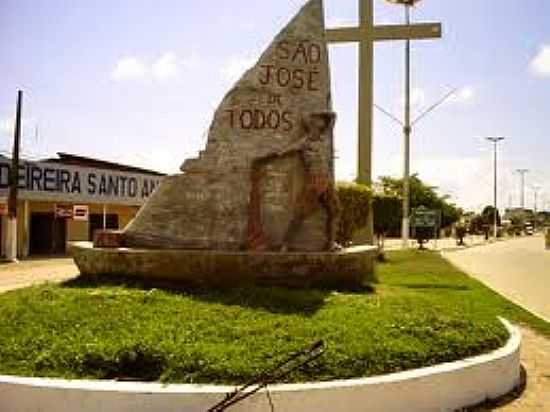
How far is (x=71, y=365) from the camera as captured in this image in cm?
644

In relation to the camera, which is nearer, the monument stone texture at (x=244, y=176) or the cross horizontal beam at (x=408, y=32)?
the monument stone texture at (x=244, y=176)

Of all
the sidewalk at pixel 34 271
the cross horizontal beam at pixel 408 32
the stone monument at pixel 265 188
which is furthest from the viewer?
the cross horizontal beam at pixel 408 32

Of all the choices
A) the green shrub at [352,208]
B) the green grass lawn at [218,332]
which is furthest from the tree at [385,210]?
the green grass lawn at [218,332]

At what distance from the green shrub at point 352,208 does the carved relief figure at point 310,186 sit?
1411 centimetres

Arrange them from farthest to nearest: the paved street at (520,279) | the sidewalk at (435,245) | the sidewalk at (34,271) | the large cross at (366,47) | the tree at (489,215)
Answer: the tree at (489,215) < the sidewalk at (435,245) < the large cross at (366,47) < the sidewalk at (34,271) < the paved street at (520,279)

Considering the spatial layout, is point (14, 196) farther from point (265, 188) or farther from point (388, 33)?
point (265, 188)

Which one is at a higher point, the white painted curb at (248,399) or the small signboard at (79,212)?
the small signboard at (79,212)

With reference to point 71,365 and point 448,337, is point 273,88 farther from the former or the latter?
point 71,365

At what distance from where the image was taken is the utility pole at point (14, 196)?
89.1 ft

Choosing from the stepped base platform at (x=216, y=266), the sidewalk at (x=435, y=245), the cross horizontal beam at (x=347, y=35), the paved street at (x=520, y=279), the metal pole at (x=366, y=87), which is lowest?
the paved street at (x=520, y=279)

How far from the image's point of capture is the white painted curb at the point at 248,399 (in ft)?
19.2

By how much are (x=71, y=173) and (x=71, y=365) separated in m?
25.8

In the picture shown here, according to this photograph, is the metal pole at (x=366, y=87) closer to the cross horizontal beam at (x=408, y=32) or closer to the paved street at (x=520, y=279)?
the cross horizontal beam at (x=408, y=32)

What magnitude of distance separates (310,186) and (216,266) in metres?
1.85
